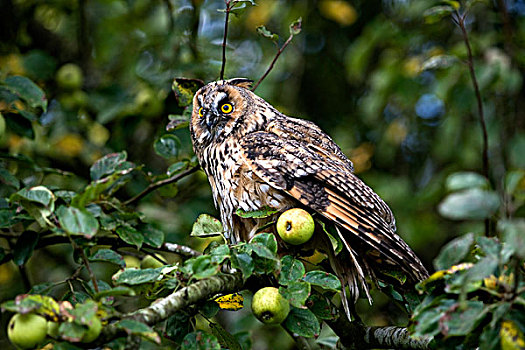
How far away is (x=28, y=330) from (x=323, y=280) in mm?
870

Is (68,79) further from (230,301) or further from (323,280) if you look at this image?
(323,280)

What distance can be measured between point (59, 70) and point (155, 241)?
2070 mm

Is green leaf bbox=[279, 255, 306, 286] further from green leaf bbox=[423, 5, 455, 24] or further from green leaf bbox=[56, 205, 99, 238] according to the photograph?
green leaf bbox=[423, 5, 455, 24]

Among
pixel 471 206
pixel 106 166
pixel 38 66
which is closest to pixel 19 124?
pixel 106 166

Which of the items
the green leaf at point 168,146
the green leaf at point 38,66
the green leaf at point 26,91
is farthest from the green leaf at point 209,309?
the green leaf at point 38,66

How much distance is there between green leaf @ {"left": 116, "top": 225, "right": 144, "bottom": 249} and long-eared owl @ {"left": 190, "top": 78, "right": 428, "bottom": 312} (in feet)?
1.52

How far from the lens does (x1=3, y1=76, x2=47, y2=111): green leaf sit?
8.19 ft

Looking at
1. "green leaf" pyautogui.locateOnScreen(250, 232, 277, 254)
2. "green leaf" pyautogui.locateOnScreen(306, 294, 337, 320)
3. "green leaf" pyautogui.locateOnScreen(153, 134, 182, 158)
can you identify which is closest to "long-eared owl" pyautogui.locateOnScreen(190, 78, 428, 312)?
"green leaf" pyautogui.locateOnScreen(153, 134, 182, 158)

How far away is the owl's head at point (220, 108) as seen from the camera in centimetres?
268

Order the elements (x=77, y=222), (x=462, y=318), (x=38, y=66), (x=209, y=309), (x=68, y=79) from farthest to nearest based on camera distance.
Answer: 1. (x=68, y=79)
2. (x=38, y=66)
3. (x=209, y=309)
4. (x=77, y=222)
5. (x=462, y=318)

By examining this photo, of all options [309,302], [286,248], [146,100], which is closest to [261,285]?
[309,302]

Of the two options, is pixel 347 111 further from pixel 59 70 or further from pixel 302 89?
pixel 59 70

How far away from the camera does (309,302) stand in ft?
6.50

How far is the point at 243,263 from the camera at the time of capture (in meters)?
1.70
